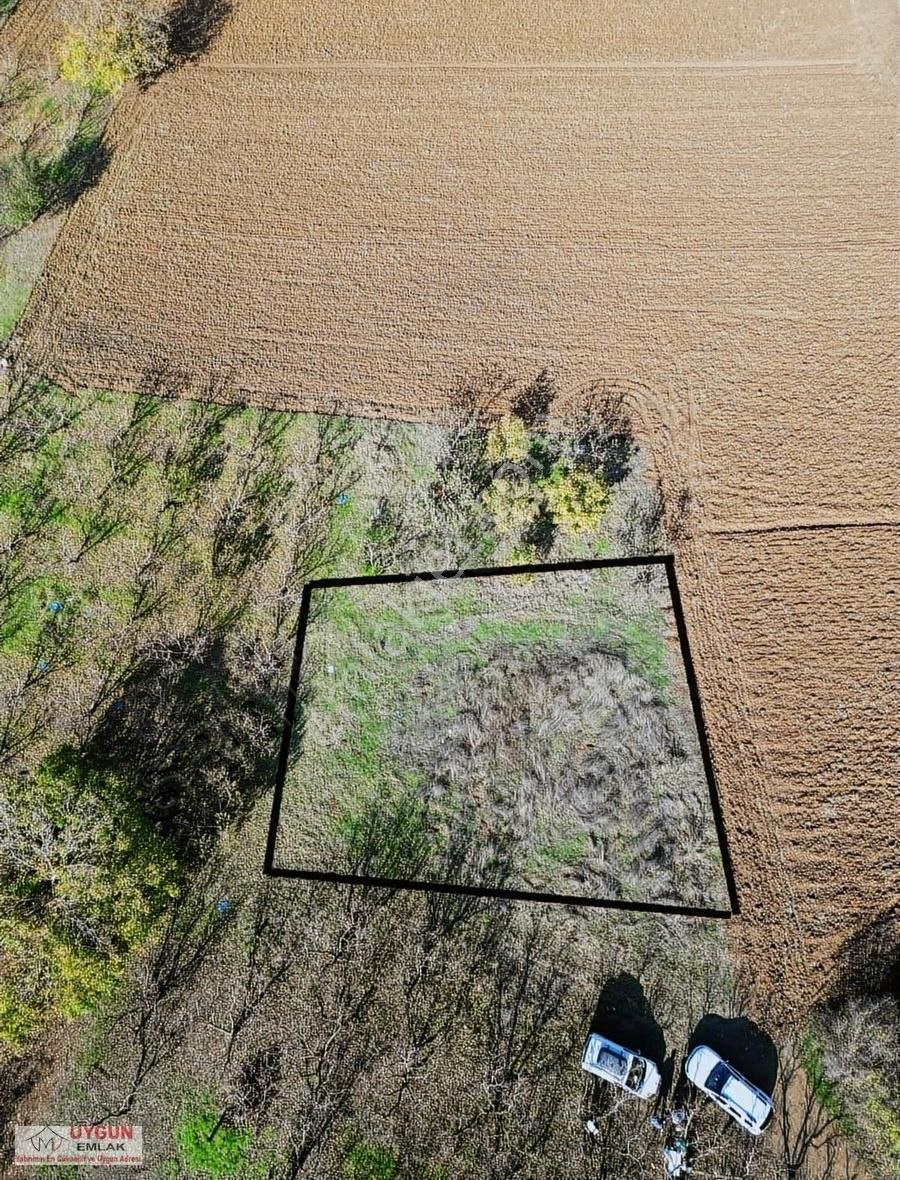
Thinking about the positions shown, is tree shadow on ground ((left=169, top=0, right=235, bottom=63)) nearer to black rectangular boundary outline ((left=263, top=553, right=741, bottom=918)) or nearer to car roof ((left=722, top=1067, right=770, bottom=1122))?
black rectangular boundary outline ((left=263, top=553, right=741, bottom=918))

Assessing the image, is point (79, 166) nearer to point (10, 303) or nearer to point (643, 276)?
point (10, 303)

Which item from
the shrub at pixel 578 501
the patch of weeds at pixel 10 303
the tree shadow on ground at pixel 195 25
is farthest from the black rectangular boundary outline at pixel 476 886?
the tree shadow on ground at pixel 195 25

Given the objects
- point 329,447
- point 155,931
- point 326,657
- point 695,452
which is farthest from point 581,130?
point 155,931

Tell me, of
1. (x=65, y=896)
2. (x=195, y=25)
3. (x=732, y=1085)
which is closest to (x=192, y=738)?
(x=65, y=896)

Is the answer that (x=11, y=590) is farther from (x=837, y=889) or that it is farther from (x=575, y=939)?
(x=837, y=889)

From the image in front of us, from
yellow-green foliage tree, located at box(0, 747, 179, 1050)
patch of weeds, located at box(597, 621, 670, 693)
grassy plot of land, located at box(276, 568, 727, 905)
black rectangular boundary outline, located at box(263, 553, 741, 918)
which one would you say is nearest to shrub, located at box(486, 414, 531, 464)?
black rectangular boundary outline, located at box(263, 553, 741, 918)

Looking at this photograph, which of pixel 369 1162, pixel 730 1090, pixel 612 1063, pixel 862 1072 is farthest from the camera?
pixel 369 1162
